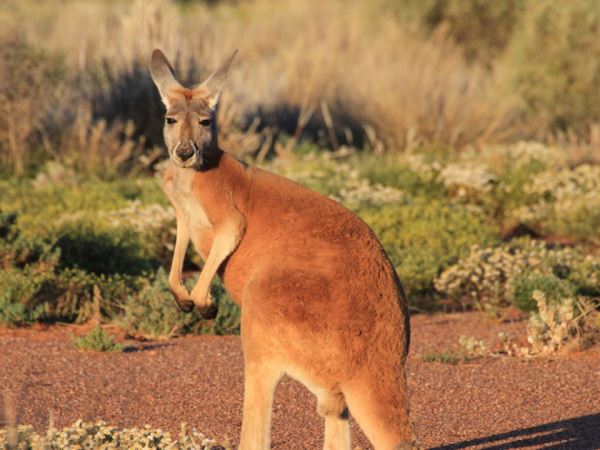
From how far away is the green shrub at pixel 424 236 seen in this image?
9.57m

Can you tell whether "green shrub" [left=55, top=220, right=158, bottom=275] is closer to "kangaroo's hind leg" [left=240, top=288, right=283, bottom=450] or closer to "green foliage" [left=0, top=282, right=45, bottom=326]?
"green foliage" [left=0, top=282, right=45, bottom=326]

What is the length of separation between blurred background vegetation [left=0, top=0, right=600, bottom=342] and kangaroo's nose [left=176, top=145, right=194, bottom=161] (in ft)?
11.3

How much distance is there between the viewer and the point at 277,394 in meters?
6.80

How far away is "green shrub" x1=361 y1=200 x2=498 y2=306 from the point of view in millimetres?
9570

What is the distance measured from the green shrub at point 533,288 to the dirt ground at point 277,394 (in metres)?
0.72

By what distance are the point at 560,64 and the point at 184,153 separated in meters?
13.3

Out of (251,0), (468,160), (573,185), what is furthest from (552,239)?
(251,0)

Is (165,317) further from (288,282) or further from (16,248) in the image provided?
Answer: (288,282)

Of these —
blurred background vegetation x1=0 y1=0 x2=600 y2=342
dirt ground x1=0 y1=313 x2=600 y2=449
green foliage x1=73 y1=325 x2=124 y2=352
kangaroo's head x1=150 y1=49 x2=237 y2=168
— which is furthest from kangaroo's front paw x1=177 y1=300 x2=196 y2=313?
blurred background vegetation x1=0 y1=0 x2=600 y2=342

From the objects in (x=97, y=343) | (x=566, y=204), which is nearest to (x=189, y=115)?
(x=97, y=343)

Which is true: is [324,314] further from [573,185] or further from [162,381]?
[573,185]

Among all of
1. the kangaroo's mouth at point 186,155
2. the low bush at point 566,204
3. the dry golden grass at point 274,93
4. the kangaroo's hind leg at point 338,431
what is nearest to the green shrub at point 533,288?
the low bush at point 566,204

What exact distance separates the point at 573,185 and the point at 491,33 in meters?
10.8

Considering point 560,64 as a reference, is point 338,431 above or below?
above
